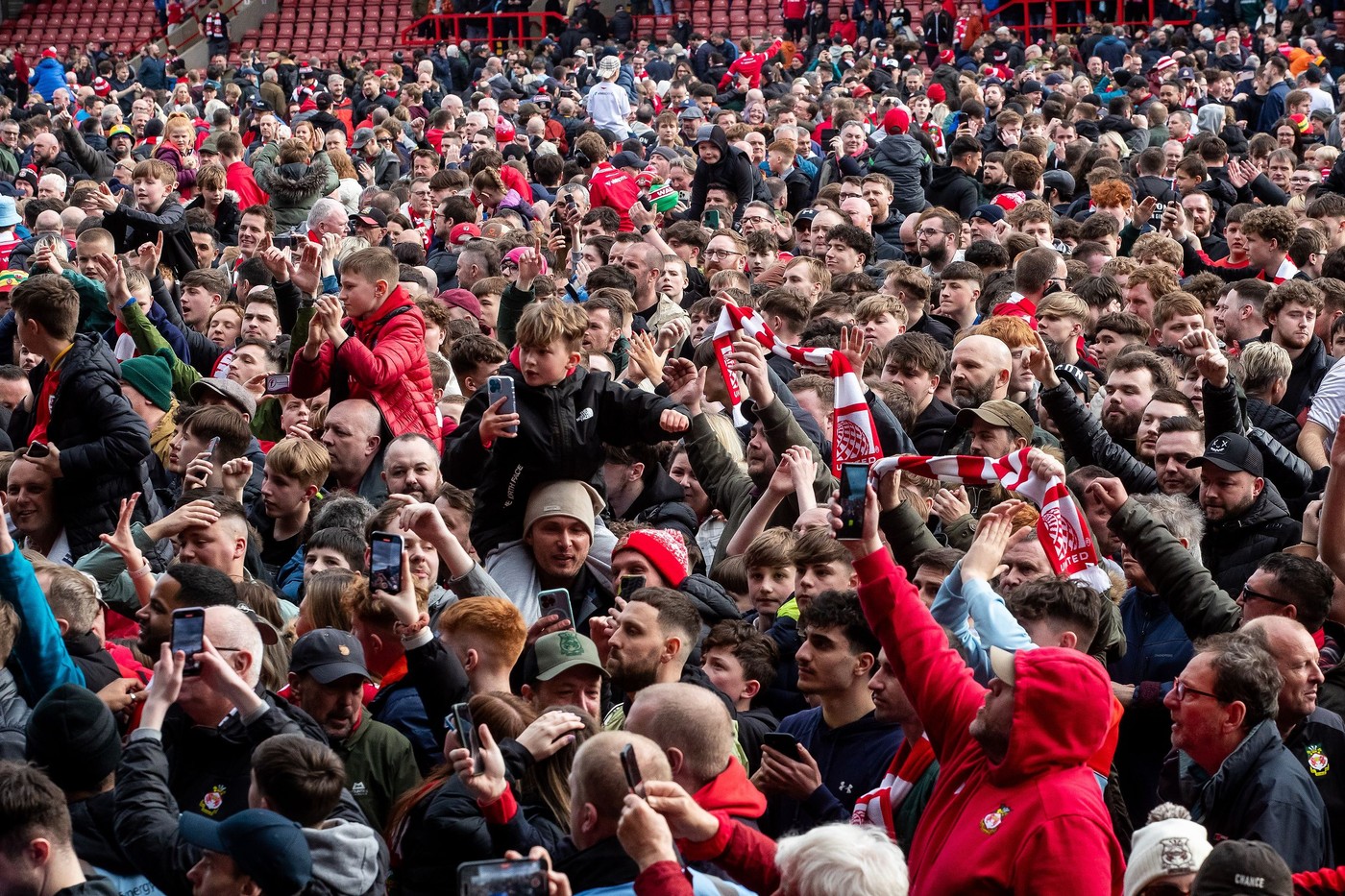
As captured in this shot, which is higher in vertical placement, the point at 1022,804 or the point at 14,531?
the point at 1022,804

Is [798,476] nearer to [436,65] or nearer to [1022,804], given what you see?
[1022,804]

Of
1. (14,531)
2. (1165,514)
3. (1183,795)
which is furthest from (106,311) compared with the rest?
(1183,795)

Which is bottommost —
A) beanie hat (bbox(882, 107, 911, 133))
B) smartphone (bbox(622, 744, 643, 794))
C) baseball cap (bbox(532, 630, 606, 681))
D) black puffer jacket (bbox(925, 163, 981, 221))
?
black puffer jacket (bbox(925, 163, 981, 221))

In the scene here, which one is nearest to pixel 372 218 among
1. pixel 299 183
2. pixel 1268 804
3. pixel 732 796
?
pixel 299 183

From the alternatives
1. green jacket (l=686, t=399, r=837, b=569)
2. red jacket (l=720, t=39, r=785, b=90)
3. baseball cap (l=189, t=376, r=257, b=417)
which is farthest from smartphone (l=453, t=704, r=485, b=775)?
red jacket (l=720, t=39, r=785, b=90)

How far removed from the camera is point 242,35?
31.1m

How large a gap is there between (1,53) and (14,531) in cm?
2298

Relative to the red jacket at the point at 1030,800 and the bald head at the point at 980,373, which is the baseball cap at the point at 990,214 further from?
the red jacket at the point at 1030,800

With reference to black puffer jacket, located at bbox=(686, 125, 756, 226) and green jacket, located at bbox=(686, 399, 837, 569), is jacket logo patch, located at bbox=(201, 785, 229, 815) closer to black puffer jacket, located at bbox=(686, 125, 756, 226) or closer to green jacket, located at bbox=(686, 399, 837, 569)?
green jacket, located at bbox=(686, 399, 837, 569)

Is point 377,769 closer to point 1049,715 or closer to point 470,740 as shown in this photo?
point 470,740

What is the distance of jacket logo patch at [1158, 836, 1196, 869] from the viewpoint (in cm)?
356

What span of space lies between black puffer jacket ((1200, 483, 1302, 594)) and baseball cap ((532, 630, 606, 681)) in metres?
2.36

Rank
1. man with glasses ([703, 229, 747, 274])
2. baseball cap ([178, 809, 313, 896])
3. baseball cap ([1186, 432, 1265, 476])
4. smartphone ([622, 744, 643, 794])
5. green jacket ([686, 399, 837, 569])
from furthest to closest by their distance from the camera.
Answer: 1. man with glasses ([703, 229, 747, 274])
2. green jacket ([686, 399, 837, 569])
3. baseball cap ([1186, 432, 1265, 476])
4. baseball cap ([178, 809, 313, 896])
5. smartphone ([622, 744, 643, 794])

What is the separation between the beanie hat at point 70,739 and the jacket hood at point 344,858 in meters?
0.69
